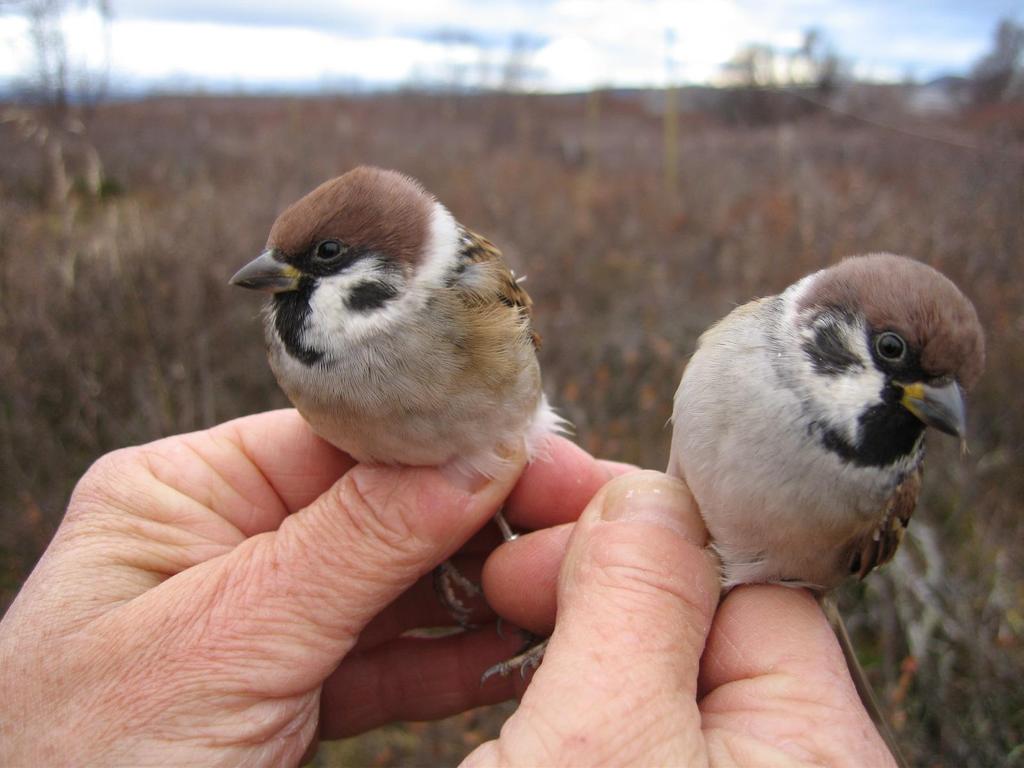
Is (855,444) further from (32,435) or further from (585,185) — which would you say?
(585,185)

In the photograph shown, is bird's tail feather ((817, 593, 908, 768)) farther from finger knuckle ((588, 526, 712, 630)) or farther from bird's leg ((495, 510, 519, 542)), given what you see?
bird's leg ((495, 510, 519, 542))

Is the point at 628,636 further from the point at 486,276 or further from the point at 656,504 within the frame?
the point at 486,276

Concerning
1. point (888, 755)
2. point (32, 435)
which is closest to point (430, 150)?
point (32, 435)

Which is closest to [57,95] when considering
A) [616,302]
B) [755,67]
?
[616,302]

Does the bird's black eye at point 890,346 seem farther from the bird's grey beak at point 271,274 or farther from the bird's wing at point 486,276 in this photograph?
the bird's grey beak at point 271,274

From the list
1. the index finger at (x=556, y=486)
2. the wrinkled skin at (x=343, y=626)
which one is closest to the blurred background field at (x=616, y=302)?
the index finger at (x=556, y=486)

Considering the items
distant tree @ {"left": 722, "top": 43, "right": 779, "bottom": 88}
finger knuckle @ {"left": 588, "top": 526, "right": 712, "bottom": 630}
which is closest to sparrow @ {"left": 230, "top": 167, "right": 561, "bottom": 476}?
finger knuckle @ {"left": 588, "top": 526, "right": 712, "bottom": 630}
